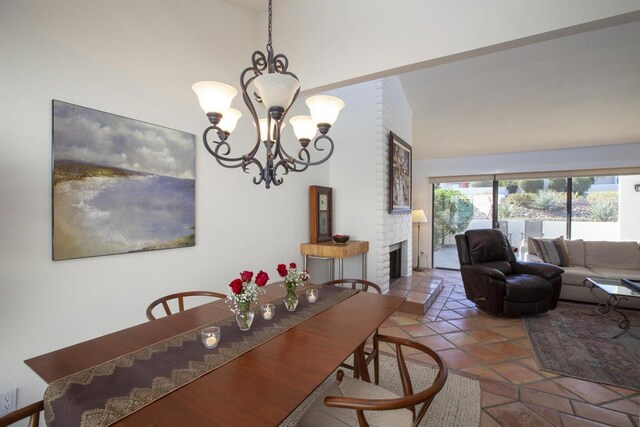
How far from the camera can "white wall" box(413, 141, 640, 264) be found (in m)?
4.93

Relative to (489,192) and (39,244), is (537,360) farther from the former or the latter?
(489,192)

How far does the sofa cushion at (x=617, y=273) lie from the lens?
3.77m

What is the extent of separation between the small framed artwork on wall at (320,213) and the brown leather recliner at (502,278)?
1.79 meters

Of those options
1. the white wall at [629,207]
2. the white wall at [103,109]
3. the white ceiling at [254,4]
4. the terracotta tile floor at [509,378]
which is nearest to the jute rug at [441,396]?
the terracotta tile floor at [509,378]

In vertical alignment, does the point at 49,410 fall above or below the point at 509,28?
below

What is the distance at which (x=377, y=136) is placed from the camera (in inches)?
149

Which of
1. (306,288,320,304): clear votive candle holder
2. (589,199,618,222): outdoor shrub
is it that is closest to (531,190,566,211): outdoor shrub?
(589,199,618,222): outdoor shrub

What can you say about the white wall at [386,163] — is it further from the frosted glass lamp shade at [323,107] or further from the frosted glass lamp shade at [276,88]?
the frosted glass lamp shade at [276,88]

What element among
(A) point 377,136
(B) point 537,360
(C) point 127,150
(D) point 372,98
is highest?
(D) point 372,98

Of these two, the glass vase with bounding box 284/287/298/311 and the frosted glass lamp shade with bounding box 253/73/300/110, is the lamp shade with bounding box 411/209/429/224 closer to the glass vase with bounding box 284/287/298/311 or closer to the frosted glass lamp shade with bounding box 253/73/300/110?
the glass vase with bounding box 284/287/298/311

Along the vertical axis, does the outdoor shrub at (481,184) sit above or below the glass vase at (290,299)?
above

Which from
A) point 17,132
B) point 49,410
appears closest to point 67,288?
point 17,132

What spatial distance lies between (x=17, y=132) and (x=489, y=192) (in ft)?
22.0

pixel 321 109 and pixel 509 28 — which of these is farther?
pixel 509 28
